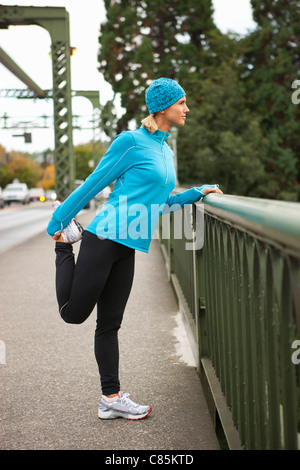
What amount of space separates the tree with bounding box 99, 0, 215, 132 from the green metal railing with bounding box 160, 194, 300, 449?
3859cm

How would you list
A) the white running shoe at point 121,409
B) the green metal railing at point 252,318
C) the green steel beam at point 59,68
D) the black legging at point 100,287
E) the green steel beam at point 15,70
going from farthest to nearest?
the green steel beam at point 15,70
the green steel beam at point 59,68
the white running shoe at point 121,409
the black legging at point 100,287
the green metal railing at point 252,318

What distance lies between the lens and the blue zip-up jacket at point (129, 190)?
9.86 ft

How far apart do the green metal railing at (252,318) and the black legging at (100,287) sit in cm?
50

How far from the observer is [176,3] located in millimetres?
42062

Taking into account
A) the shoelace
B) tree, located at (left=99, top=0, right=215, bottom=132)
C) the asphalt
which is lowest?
the asphalt

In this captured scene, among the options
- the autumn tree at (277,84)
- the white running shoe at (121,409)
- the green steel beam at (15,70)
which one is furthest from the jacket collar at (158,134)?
the autumn tree at (277,84)

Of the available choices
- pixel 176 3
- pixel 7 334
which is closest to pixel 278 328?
pixel 7 334

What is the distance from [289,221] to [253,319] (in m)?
0.76

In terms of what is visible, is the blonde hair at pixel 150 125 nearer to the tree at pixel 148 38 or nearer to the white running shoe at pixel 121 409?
the white running shoe at pixel 121 409

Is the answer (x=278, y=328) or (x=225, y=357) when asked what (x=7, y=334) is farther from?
(x=278, y=328)

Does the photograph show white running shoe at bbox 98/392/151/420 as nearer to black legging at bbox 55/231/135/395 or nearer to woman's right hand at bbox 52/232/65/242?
black legging at bbox 55/231/135/395

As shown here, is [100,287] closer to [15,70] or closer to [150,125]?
[150,125]

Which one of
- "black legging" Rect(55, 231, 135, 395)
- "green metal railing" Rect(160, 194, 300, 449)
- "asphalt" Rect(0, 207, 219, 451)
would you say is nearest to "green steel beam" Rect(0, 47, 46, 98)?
"asphalt" Rect(0, 207, 219, 451)

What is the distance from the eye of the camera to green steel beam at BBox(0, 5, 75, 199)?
17.7 meters
